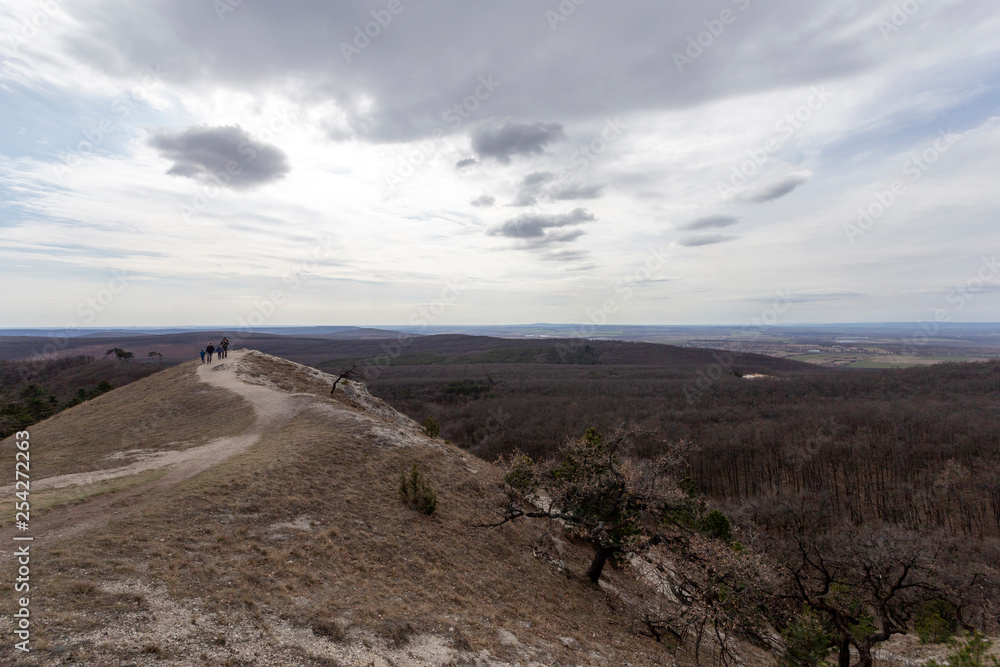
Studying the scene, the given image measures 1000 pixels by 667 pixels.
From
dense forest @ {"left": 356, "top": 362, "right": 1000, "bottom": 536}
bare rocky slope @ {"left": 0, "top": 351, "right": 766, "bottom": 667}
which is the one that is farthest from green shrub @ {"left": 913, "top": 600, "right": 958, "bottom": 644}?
dense forest @ {"left": 356, "top": 362, "right": 1000, "bottom": 536}

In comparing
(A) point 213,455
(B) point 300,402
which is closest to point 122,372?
(B) point 300,402

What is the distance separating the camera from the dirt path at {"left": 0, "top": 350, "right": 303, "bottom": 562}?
11754 mm

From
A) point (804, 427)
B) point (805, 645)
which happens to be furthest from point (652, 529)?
point (804, 427)

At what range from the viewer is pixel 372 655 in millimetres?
9352

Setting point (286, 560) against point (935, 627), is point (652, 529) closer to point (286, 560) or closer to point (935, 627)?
point (935, 627)

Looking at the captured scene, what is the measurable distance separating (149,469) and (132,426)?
38.1 ft

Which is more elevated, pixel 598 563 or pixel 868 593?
pixel 868 593

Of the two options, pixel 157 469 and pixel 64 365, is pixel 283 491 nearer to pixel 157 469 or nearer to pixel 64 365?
pixel 157 469

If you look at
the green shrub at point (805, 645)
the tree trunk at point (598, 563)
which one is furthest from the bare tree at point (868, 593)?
the tree trunk at point (598, 563)

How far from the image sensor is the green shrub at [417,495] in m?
19.1

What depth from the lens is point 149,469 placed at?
1850 cm

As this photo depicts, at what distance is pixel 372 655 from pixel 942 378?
145 metres

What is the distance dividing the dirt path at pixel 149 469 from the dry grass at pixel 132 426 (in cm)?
114

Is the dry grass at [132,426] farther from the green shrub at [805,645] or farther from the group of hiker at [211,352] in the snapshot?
the green shrub at [805,645]
